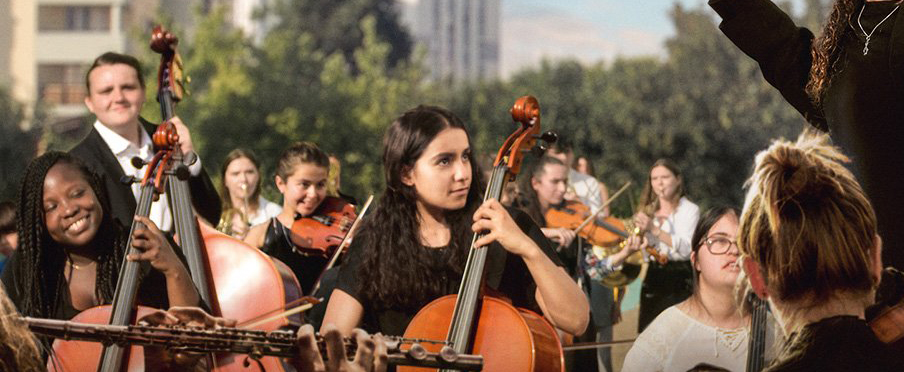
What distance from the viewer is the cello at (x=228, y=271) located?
18.3ft

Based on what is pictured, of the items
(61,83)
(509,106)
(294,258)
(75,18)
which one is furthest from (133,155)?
(75,18)

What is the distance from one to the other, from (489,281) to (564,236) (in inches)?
172

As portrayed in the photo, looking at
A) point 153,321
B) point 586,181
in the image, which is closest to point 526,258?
point 153,321

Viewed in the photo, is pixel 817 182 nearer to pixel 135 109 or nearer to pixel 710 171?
pixel 135 109

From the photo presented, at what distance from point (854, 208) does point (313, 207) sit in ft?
15.5

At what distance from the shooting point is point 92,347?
467cm

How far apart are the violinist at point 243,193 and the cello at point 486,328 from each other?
438 centimetres

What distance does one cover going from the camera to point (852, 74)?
143 inches

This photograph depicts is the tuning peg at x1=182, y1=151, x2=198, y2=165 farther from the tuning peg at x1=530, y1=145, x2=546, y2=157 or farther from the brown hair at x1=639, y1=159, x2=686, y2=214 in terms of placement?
the brown hair at x1=639, y1=159, x2=686, y2=214

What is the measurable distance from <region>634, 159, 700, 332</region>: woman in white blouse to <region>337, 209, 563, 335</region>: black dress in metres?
3.28

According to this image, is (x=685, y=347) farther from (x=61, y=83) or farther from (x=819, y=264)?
(x=61, y=83)

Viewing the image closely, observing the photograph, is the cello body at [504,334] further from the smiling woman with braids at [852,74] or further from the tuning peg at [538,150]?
the smiling woman with braids at [852,74]

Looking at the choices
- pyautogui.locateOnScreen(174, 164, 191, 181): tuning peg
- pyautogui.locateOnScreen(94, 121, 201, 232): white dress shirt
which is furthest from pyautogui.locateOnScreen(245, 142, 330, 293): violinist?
Result: pyautogui.locateOnScreen(174, 164, 191, 181): tuning peg

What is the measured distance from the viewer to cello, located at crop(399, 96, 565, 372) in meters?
4.46
